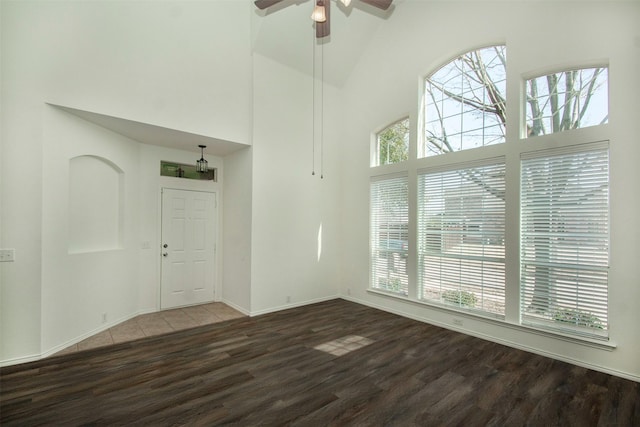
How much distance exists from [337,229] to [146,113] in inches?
145

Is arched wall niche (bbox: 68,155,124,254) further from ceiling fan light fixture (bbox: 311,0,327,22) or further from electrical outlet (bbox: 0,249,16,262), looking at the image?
ceiling fan light fixture (bbox: 311,0,327,22)

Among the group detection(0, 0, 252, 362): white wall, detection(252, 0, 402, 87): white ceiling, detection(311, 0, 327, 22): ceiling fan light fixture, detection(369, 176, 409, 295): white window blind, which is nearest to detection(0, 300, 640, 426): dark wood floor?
detection(0, 0, 252, 362): white wall

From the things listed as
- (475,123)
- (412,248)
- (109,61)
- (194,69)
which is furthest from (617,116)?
(109,61)

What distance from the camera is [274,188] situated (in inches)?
193

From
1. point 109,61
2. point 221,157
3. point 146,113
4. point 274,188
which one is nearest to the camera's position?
point 109,61

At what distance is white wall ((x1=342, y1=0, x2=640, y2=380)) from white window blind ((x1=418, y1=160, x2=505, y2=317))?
0.32 meters

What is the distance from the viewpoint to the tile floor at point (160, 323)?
3.65m

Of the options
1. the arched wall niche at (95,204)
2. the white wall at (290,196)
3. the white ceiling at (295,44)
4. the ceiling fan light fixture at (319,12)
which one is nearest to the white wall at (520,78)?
the white ceiling at (295,44)

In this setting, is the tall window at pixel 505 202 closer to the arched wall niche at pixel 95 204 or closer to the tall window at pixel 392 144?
the tall window at pixel 392 144

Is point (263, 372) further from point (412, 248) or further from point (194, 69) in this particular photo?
point (194, 69)

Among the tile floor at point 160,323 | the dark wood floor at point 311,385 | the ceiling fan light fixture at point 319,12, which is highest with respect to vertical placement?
the ceiling fan light fixture at point 319,12

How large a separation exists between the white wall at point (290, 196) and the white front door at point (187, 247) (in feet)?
4.02

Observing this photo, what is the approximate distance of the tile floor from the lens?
12.0 feet

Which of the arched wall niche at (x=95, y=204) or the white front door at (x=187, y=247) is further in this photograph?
the white front door at (x=187, y=247)
